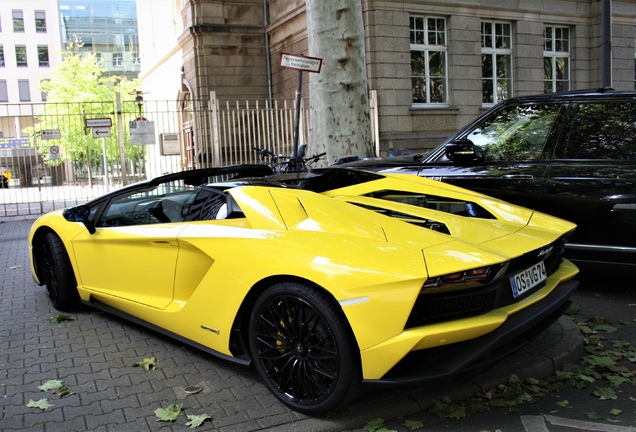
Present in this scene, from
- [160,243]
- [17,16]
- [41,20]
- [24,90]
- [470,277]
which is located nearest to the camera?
[470,277]

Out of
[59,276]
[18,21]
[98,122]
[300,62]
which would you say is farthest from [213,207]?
[18,21]

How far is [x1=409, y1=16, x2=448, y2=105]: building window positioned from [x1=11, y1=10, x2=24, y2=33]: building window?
6247 cm

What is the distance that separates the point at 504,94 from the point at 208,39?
34.0 ft

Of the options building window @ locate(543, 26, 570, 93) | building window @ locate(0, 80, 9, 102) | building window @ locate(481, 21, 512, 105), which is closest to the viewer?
building window @ locate(481, 21, 512, 105)

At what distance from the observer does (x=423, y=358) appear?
2.61m

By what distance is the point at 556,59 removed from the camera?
1966cm

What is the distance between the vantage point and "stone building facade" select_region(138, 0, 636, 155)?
16.6 metres

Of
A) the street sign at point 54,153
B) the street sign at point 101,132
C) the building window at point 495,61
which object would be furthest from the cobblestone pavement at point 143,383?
the building window at point 495,61

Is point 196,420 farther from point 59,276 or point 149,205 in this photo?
point 59,276

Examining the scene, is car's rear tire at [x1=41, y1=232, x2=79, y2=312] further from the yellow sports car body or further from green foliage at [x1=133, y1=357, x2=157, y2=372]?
green foliage at [x1=133, y1=357, x2=157, y2=372]

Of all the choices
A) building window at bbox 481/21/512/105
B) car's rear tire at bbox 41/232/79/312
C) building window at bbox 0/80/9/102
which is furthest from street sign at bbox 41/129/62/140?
building window at bbox 0/80/9/102

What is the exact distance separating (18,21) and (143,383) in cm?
7392

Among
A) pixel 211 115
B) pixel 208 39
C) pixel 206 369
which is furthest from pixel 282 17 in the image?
pixel 206 369

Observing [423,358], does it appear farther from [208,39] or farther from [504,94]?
[208,39]
